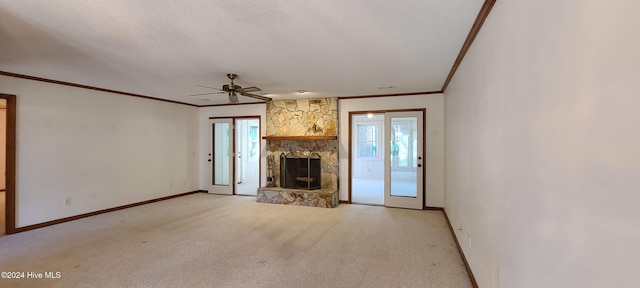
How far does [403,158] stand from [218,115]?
15.2 feet

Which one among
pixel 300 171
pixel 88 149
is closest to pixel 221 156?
pixel 300 171

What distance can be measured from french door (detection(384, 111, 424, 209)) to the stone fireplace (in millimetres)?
1094

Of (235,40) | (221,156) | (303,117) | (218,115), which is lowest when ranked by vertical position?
(221,156)

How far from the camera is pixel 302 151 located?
6.26 m

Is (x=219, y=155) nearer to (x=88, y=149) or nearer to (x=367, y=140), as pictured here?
(x=88, y=149)

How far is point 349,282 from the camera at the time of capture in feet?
8.61

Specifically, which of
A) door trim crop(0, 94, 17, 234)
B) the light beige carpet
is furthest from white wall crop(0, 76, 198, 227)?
the light beige carpet

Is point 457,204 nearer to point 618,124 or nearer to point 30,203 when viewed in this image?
point 618,124

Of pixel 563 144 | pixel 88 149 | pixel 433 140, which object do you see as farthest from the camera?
pixel 433 140

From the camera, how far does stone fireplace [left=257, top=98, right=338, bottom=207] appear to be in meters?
5.90

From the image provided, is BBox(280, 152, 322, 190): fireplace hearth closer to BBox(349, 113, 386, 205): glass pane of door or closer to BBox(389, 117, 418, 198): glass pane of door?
BBox(389, 117, 418, 198): glass pane of door

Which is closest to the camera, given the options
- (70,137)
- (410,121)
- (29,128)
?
(29,128)

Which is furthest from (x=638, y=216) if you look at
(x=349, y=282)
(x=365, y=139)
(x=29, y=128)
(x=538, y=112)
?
(x=365, y=139)

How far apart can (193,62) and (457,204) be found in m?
3.74
